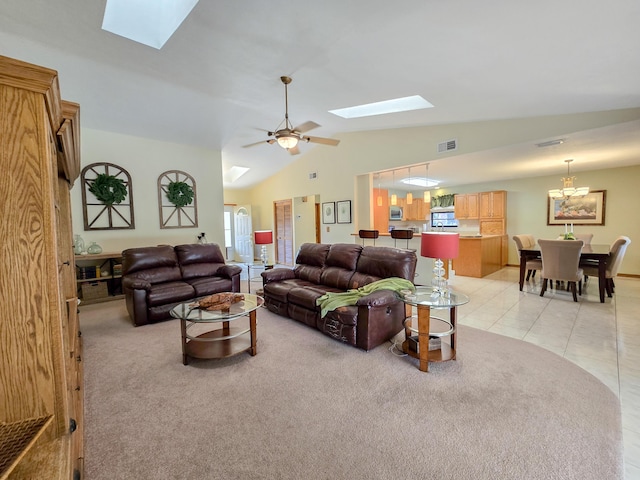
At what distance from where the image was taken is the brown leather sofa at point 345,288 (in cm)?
285

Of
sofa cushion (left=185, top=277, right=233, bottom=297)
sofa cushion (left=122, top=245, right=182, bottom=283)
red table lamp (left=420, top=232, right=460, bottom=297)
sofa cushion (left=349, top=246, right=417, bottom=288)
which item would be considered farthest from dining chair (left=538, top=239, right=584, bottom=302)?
sofa cushion (left=122, top=245, right=182, bottom=283)

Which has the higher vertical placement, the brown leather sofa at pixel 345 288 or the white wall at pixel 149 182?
the white wall at pixel 149 182

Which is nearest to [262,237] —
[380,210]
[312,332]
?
[312,332]

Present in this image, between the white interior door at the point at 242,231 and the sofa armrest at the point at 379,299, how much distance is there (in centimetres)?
710

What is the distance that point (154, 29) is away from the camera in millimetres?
2869

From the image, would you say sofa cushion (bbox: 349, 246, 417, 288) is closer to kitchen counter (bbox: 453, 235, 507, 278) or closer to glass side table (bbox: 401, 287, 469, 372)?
glass side table (bbox: 401, 287, 469, 372)

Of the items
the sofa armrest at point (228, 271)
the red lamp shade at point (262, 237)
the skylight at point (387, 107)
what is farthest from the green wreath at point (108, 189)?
the skylight at point (387, 107)

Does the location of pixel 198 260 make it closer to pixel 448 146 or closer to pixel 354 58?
pixel 354 58

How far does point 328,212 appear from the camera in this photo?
709 cm

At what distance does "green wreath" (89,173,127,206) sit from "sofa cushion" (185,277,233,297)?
2220 mm

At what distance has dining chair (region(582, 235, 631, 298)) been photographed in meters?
4.21

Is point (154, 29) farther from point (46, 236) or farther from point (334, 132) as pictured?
point (334, 132)

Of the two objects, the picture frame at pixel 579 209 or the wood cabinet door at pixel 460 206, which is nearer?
the picture frame at pixel 579 209

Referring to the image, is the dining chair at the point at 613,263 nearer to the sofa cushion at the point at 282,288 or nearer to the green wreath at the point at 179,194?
the sofa cushion at the point at 282,288
